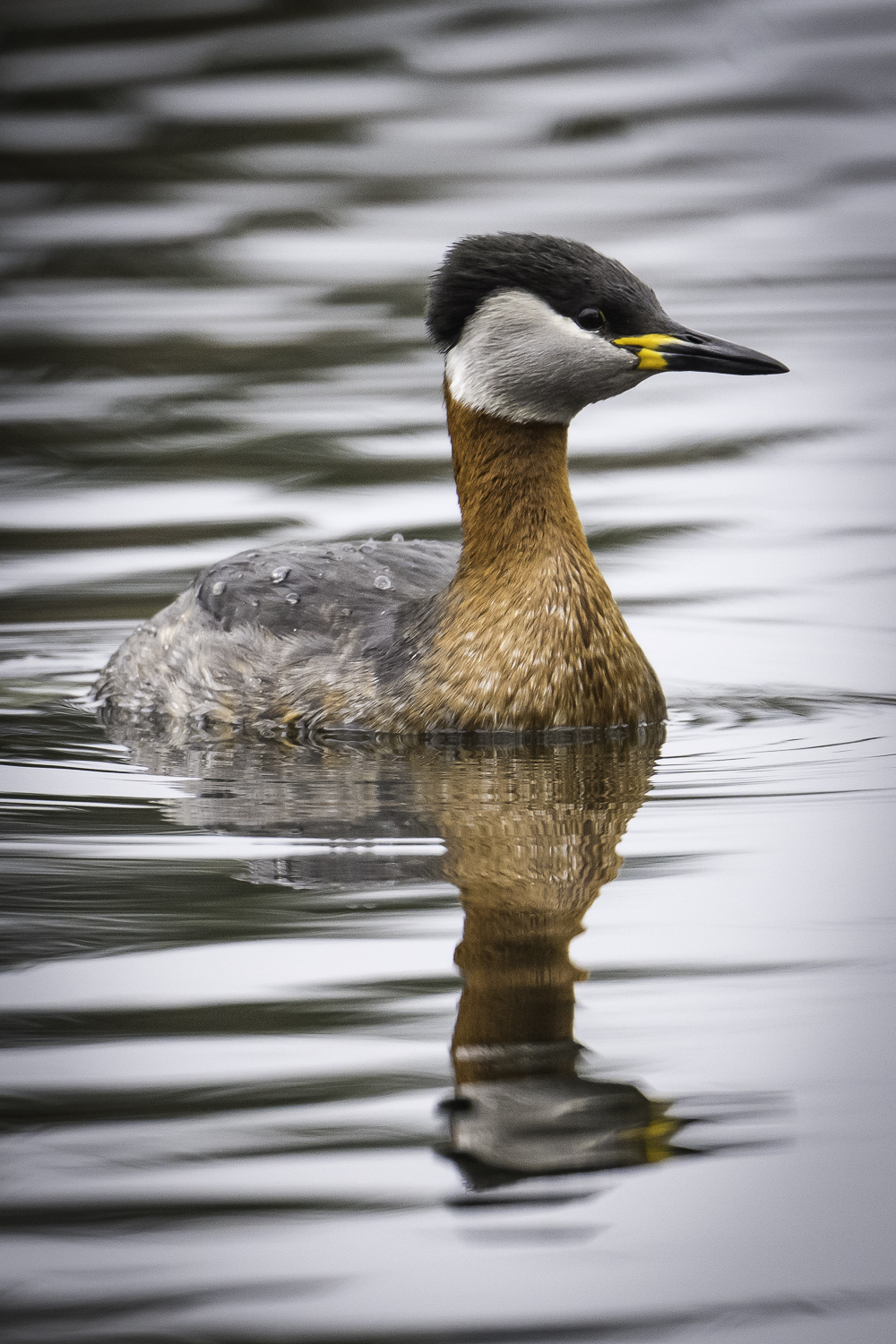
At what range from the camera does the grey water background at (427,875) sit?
10.8 ft

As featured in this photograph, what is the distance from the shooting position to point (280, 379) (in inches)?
497

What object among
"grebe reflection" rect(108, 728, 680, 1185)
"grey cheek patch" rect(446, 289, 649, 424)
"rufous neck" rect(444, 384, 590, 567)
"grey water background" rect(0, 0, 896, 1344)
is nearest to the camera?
"grey water background" rect(0, 0, 896, 1344)

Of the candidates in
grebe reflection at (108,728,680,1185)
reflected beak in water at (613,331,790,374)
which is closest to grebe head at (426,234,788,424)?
reflected beak in water at (613,331,790,374)

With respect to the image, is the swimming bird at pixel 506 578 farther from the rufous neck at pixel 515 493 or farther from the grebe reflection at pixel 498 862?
the grebe reflection at pixel 498 862

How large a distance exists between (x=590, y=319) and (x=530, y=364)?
239mm

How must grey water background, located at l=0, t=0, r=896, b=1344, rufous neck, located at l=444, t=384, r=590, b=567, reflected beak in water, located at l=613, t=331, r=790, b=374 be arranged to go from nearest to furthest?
1. grey water background, located at l=0, t=0, r=896, b=1344
2. reflected beak in water, located at l=613, t=331, r=790, b=374
3. rufous neck, located at l=444, t=384, r=590, b=567

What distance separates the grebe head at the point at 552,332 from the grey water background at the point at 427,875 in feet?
3.86

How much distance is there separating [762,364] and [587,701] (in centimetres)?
119

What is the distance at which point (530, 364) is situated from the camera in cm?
672

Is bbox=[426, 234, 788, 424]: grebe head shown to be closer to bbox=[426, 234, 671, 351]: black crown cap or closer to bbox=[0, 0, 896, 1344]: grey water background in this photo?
bbox=[426, 234, 671, 351]: black crown cap

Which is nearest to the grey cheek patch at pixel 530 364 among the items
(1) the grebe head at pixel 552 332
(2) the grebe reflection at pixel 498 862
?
(1) the grebe head at pixel 552 332

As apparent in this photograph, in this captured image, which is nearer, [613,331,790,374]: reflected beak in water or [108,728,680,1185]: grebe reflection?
[108,728,680,1185]: grebe reflection

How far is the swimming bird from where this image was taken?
22.0 ft

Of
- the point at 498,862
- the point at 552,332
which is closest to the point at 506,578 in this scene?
the point at 552,332
